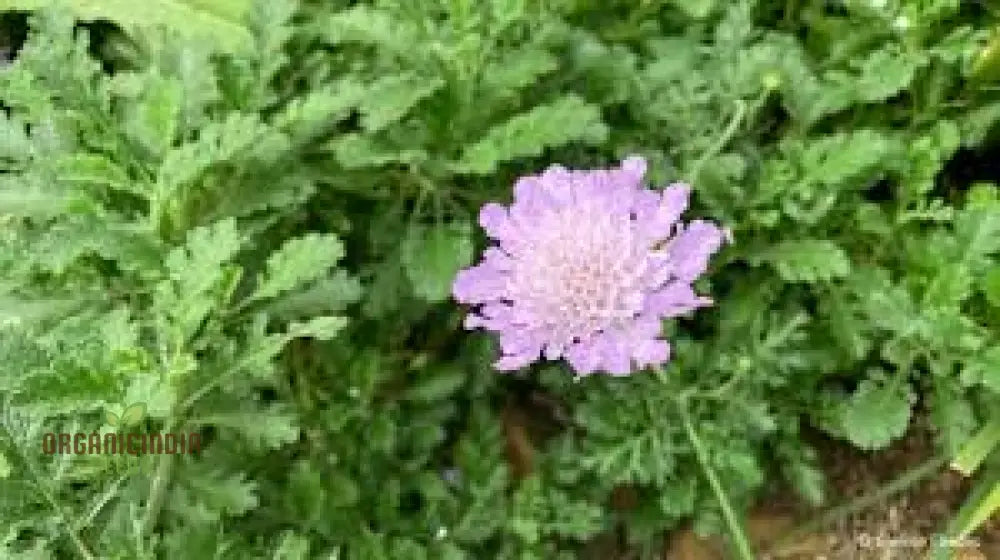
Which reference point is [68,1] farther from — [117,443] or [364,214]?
[117,443]

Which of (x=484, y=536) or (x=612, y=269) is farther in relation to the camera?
(x=484, y=536)

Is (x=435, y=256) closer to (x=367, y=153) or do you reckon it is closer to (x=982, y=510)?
(x=367, y=153)

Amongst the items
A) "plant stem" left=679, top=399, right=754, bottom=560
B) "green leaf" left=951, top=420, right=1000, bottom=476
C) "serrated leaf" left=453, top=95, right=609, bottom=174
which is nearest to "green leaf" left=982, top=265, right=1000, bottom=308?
"green leaf" left=951, top=420, right=1000, bottom=476

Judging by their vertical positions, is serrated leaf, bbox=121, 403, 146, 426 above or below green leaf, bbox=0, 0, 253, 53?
below

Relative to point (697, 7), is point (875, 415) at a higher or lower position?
lower

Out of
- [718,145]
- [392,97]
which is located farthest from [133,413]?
[718,145]

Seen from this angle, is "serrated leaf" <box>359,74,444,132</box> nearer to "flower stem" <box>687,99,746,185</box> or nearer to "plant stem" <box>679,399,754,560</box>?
"flower stem" <box>687,99,746,185</box>

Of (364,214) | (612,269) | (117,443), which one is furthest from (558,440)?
(117,443)
